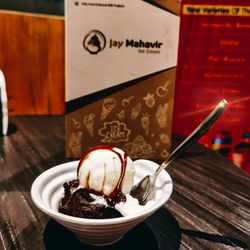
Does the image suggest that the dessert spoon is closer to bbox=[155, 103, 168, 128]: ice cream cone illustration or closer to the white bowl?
the white bowl

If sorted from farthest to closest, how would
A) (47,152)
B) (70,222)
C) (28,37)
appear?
(28,37), (47,152), (70,222)

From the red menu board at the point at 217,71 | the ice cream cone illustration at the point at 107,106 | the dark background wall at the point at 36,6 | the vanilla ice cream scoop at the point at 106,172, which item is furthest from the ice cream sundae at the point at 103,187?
the dark background wall at the point at 36,6

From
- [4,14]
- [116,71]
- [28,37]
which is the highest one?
[4,14]

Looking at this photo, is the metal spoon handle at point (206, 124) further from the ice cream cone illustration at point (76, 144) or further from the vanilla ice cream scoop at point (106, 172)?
the ice cream cone illustration at point (76, 144)

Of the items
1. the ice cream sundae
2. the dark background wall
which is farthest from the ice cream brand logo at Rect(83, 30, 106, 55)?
the dark background wall

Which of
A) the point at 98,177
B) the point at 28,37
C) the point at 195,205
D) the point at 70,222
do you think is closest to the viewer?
the point at 70,222

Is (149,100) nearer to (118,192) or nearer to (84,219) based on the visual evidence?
(118,192)

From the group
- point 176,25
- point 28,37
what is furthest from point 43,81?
point 176,25

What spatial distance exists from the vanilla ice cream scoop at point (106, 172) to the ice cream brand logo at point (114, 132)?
1.12 feet

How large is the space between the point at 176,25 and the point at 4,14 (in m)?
0.93

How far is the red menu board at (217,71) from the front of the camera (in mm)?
1334

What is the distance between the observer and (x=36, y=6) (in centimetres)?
177

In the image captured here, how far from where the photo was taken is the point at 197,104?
1.46 m

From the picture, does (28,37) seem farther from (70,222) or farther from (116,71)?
(70,222)
